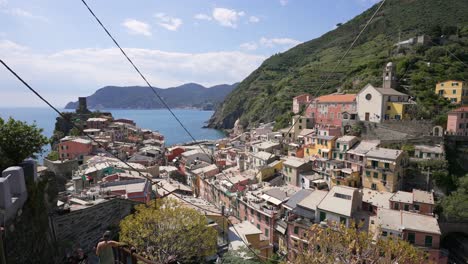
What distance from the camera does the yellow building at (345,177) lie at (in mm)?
19069

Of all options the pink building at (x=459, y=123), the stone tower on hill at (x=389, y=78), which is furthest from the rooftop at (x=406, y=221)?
the stone tower on hill at (x=389, y=78)

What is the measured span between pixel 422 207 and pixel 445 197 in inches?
124

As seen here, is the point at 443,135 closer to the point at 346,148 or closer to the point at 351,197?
the point at 346,148

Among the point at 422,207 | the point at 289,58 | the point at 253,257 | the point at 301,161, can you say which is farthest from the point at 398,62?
the point at 289,58

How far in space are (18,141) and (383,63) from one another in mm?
42395

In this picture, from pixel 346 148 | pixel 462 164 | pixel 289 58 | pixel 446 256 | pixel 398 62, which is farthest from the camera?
pixel 289 58

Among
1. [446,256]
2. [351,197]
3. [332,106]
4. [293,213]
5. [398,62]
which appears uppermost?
[398,62]

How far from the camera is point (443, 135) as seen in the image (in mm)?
20266

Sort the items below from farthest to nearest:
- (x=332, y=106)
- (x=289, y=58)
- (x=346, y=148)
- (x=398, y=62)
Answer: (x=289, y=58) → (x=398, y=62) → (x=332, y=106) → (x=346, y=148)

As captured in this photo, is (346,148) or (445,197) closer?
(445,197)

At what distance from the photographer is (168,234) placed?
29.8ft

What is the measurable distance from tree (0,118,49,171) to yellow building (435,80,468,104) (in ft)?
110

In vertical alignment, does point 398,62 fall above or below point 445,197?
above

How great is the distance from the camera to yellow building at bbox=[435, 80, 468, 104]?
84.0 feet
